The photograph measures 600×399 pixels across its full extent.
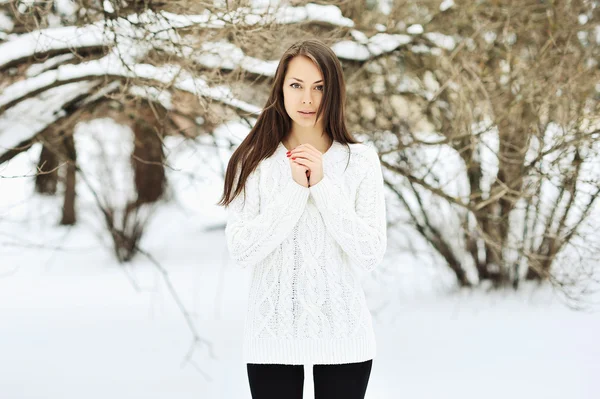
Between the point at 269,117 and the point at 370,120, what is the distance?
328 centimetres

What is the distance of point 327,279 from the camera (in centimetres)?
206

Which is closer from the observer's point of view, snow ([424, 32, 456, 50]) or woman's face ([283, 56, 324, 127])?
woman's face ([283, 56, 324, 127])

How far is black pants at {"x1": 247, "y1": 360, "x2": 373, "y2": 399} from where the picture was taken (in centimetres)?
206

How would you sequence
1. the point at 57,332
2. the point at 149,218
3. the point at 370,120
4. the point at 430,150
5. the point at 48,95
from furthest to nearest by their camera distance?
the point at 149,218 → the point at 430,150 → the point at 57,332 → the point at 370,120 → the point at 48,95

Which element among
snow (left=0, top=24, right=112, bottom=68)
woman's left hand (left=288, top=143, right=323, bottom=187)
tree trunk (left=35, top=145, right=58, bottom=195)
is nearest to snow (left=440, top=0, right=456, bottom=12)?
snow (left=0, top=24, right=112, bottom=68)

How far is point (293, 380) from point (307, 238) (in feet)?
1.33

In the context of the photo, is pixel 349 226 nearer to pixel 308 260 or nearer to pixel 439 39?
pixel 308 260

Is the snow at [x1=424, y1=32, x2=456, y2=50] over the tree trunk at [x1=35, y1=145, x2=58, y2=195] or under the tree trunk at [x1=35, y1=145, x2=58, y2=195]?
over

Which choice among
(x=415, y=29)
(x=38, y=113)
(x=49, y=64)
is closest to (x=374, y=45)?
(x=415, y=29)

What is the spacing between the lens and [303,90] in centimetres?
210

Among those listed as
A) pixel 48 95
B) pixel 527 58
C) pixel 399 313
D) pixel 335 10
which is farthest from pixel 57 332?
pixel 527 58

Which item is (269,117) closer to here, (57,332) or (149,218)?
(57,332)

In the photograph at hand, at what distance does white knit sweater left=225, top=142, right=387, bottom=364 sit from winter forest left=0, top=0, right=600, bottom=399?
1.35 meters

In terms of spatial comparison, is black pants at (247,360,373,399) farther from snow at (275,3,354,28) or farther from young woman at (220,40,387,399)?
snow at (275,3,354,28)
